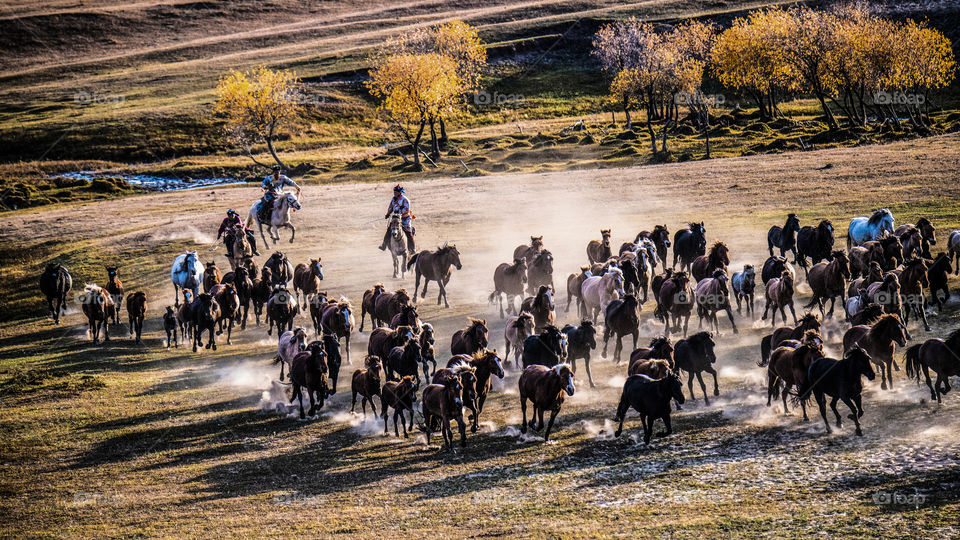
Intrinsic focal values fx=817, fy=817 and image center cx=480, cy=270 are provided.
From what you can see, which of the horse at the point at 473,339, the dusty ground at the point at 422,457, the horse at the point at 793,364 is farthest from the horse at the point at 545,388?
the horse at the point at 793,364

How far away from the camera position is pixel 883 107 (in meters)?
86.4

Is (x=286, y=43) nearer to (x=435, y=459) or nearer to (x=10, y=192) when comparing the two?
(x=10, y=192)

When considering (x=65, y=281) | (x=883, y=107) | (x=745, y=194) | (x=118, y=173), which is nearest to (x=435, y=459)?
(x=65, y=281)

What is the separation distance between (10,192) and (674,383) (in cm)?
6947

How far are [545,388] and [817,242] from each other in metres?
17.1

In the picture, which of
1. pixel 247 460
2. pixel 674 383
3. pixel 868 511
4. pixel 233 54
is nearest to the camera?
pixel 868 511

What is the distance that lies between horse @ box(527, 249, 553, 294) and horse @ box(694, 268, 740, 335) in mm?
5912

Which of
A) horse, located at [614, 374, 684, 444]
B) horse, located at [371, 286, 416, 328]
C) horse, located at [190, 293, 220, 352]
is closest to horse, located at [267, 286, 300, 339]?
horse, located at [190, 293, 220, 352]

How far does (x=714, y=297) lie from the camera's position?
2594 cm

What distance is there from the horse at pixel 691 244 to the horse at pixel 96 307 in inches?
892

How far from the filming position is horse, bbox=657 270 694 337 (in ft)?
83.9

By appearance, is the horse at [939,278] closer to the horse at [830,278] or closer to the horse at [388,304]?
the horse at [830,278]

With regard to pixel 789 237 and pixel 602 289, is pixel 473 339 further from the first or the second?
pixel 789 237

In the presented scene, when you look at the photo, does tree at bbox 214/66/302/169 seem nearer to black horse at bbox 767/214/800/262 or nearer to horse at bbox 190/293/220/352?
horse at bbox 190/293/220/352
